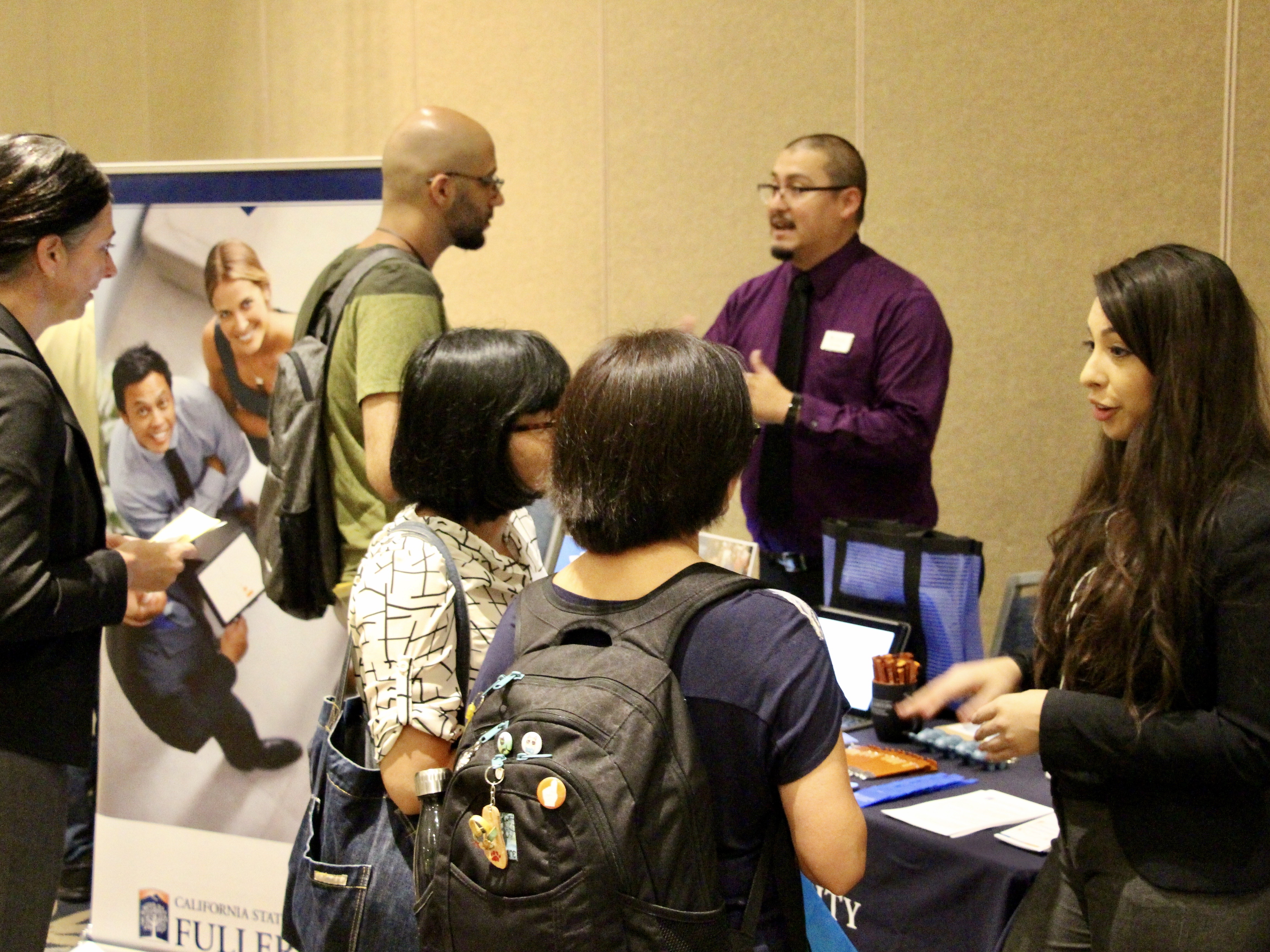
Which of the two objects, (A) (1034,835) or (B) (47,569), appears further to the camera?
(A) (1034,835)

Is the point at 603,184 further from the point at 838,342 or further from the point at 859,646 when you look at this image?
the point at 859,646

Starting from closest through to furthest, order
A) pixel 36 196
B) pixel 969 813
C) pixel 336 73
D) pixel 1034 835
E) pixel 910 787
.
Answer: pixel 36 196 < pixel 1034 835 < pixel 969 813 < pixel 910 787 < pixel 336 73

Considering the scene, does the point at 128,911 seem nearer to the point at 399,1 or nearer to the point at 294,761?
the point at 294,761

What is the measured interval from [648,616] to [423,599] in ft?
1.23

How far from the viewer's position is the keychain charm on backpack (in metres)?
1.08

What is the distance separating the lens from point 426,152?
2570mm

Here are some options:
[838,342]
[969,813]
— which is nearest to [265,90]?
[838,342]

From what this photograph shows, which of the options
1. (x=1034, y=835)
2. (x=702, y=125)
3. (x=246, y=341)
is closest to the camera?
(x=1034, y=835)

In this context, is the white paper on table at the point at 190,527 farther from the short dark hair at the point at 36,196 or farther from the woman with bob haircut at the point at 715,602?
the woman with bob haircut at the point at 715,602

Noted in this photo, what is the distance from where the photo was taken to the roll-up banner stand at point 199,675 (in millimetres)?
2990

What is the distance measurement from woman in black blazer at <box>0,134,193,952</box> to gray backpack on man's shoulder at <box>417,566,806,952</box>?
773mm

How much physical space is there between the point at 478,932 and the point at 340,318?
60.6 inches

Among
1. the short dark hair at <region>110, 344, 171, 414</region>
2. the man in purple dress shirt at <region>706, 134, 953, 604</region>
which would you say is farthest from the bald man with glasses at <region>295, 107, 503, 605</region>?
the man in purple dress shirt at <region>706, 134, 953, 604</region>

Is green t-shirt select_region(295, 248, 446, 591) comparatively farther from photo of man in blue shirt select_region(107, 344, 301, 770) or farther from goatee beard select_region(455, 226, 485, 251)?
photo of man in blue shirt select_region(107, 344, 301, 770)
